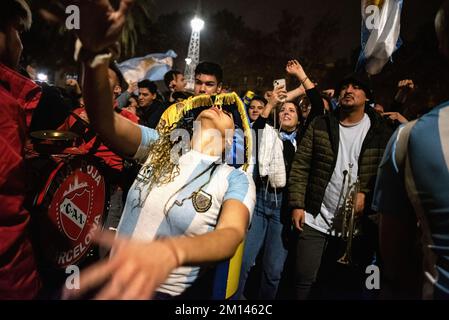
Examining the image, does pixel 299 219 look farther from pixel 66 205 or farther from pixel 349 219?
pixel 66 205

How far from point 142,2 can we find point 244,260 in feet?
60.4

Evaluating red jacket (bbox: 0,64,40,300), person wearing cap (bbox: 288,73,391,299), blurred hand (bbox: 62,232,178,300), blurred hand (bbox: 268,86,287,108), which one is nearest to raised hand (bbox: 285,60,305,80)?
blurred hand (bbox: 268,86,287,108)

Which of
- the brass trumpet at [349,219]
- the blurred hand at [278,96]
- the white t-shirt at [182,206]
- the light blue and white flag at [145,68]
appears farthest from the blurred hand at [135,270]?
the light blue and white flag at [145,68]

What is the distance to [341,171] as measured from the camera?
130 inches

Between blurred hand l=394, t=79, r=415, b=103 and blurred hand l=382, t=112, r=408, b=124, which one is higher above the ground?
blurred hand l=394, t=79, r=415, b=103

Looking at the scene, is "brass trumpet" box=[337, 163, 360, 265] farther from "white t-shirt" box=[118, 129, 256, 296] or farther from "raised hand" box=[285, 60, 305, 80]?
"white t-shirt" box=[118, 129, 256, 296]

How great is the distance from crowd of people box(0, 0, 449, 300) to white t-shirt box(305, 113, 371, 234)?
10mm

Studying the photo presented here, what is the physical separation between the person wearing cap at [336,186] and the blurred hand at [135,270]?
2624 mm

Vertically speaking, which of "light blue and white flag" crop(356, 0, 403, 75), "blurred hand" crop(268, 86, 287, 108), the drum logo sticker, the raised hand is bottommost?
the drum logo sticker

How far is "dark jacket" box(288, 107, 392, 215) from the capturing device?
3.22 meters

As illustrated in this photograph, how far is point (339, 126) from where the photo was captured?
11.3 feet

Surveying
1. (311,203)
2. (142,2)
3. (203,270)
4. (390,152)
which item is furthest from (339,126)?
(142,2)
